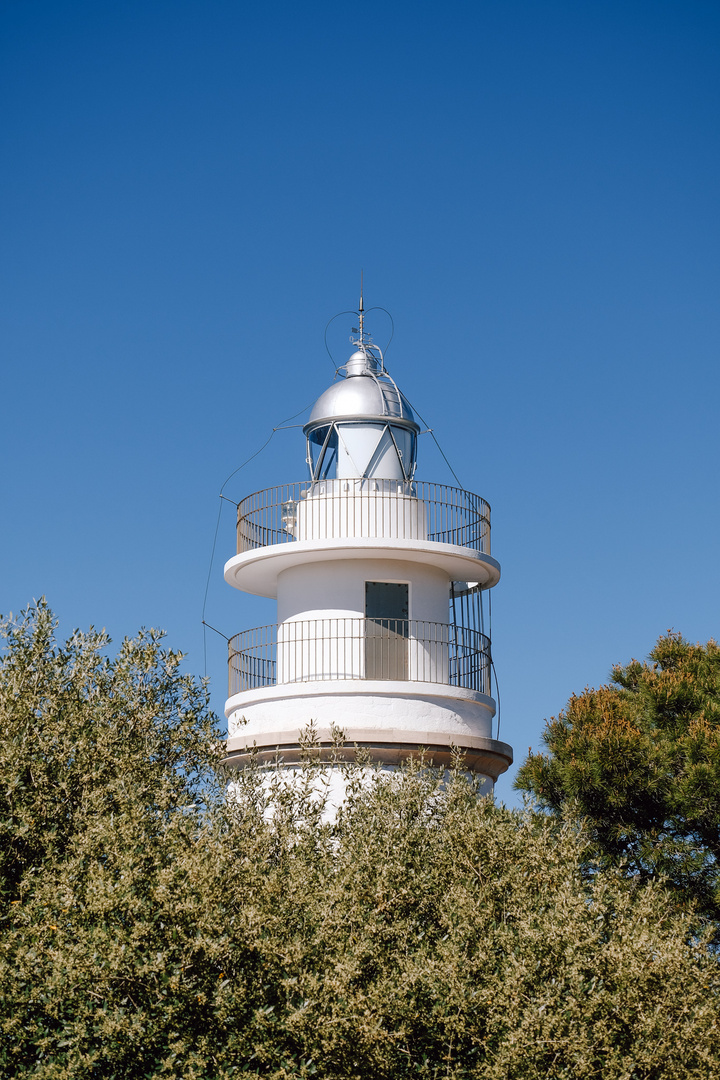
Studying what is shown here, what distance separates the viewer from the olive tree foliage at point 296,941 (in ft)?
32.6

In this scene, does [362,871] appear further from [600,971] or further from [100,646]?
[100,646]

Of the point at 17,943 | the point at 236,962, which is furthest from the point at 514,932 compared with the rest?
the point at 17,943

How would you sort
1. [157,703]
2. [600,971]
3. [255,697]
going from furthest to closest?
[255,697]
[157,703]
[600,971]

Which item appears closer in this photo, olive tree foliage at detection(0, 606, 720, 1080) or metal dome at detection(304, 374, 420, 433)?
olive tree foliage at detection(0, 606, 720, 1080)

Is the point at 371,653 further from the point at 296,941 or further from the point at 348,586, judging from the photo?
the point at 296,941

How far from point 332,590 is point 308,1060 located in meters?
13.2

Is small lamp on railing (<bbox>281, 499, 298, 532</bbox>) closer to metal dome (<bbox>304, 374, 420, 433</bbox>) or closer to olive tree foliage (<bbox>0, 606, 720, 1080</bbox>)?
metal dome (<bbox>304, 374, 420, 433</bbox>)

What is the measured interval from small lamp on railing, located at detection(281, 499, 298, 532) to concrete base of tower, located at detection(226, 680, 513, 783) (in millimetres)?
3149

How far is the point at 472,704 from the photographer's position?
22594mm

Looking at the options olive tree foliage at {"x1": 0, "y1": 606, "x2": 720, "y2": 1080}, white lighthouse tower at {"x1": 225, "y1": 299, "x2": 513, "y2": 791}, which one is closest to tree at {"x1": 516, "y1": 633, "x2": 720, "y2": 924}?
white lighthouse tower at {"x1": 225, "y1": 299, "x2": 513, "y2": 791}

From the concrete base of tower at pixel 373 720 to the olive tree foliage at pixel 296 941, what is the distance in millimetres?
7535

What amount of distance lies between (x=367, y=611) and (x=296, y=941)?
1284 centimetres

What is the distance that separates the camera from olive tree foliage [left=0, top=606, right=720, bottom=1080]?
995 centimetres

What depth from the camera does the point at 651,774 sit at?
22.8 meters
